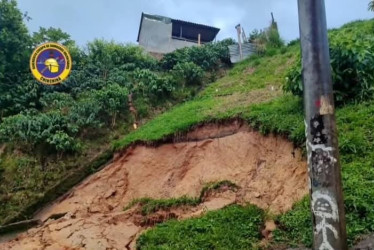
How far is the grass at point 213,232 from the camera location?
6.56 m

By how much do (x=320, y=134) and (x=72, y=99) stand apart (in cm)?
1081

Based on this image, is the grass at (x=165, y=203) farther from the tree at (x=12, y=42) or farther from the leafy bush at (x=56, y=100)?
the tree at (x=12, y=42)

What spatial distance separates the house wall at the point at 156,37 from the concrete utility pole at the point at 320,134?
18.3m

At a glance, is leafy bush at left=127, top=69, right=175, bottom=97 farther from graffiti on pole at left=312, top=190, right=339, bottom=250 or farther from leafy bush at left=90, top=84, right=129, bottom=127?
graffiti on pole at left=312, top=190, right=339, bottom=250

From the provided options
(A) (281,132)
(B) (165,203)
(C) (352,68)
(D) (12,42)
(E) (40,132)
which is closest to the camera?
(C) (352,68)

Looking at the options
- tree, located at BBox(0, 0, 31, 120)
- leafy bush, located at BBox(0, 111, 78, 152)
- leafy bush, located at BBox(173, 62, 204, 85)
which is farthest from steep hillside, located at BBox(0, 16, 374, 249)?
tree, located at BBox(0, 0, 31, 120)

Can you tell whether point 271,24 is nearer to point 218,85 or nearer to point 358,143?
point 218,85

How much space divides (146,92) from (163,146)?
4443 millimetres

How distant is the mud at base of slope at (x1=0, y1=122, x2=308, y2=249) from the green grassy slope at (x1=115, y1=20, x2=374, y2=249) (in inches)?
14.9

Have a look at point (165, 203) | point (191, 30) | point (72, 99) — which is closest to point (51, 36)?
point (72, 99)

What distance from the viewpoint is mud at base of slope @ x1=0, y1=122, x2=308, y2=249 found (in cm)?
790

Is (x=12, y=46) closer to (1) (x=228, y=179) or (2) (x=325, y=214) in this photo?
(1) (x=228, y=179)

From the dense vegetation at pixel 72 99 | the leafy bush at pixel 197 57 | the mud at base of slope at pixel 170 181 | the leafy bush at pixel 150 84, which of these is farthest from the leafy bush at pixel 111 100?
the leafy bush at pixel 197 57

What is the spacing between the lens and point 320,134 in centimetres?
452
